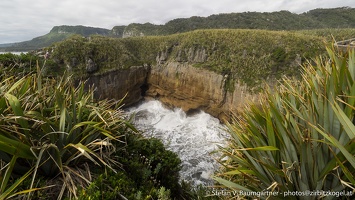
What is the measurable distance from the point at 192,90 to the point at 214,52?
13.0 ft

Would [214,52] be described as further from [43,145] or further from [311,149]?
[43,145]

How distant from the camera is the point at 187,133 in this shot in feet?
50.5

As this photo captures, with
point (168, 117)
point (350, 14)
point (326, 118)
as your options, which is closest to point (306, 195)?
point (326, 118)

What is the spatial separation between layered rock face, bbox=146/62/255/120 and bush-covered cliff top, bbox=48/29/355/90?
0.79 metres

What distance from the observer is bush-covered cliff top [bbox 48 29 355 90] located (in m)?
15.4

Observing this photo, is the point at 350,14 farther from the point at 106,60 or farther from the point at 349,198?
the point at 349,198

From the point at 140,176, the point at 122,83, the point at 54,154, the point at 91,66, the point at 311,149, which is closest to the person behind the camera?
the point at 311,149

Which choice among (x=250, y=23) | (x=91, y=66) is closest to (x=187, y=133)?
(x=91, y=66)

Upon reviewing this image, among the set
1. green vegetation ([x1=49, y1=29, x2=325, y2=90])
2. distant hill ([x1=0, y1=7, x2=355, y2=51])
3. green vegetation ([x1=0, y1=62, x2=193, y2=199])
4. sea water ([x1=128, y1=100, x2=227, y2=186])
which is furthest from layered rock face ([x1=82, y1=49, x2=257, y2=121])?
distant hill ([x1=0, y1=7, x2=355, y2=51])

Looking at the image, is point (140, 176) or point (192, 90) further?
point (192, 90)

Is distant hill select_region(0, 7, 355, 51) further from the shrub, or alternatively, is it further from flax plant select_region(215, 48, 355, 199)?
flax plant select_region(215, 48, 355, 199)

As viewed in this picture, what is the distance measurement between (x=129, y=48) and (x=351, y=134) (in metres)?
24.1

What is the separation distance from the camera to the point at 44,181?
91.9 inches

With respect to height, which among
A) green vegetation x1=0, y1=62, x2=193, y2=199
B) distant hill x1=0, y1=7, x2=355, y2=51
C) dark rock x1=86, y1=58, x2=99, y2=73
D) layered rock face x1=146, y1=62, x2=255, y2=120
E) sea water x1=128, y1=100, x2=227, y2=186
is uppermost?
distant hill x1=0, y1=7, x2=355, y2=51
